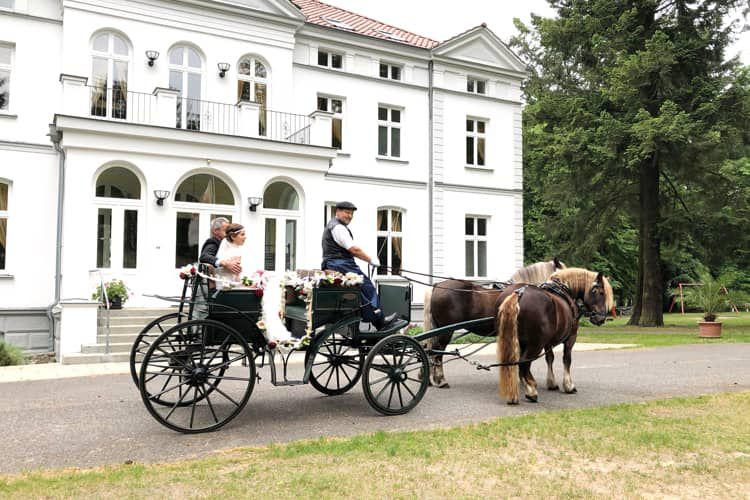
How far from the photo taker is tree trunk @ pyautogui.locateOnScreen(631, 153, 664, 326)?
22.5 meters

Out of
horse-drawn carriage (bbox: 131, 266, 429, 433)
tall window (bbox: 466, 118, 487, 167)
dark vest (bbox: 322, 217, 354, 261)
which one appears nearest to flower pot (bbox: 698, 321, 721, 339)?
tall window (bbox: 466, 118, 487, 167)

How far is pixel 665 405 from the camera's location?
23.0 ft

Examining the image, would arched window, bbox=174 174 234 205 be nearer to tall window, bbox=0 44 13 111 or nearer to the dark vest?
tall window, bbox=0 44 13 111

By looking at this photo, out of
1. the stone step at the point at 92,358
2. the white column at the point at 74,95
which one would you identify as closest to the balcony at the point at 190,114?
the white column at the point at 74,95

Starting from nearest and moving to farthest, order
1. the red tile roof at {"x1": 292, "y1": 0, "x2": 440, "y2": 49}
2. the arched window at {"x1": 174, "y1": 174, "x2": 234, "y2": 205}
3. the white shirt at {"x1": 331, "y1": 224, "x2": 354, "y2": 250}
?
the white shirt at {"x1": 331, "y1": 224, "x2": 354, "y2": 250} → the arched window at {"x1": 174, "y1": 174, "x2": 234, "y2": 205} → the red tile roof at {"x1": 292, "y1": 0, "x2": 440, "y2": 49}

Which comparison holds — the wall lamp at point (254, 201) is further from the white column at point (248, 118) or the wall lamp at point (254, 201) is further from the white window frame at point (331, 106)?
the white window frame at point (331, 106)

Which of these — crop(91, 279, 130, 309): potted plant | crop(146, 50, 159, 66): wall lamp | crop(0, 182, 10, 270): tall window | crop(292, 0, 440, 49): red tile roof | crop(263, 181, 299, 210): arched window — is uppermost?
crop(292, 0, 440, 49): red tile roof

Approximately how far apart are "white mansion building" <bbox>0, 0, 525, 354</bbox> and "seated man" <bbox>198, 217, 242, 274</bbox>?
21.8ft

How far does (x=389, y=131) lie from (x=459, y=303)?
13.0 meters

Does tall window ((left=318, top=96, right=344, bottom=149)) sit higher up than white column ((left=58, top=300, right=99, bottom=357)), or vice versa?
tall window ((left=318, top=96, right=344, bottom=149))

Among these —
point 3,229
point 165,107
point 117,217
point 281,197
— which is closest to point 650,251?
point 281,197

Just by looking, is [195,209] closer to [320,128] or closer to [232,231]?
[320,128]

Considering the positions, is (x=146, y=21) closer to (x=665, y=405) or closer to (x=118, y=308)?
(x=118, y=308)

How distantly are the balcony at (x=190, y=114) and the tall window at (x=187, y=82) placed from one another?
26mm
